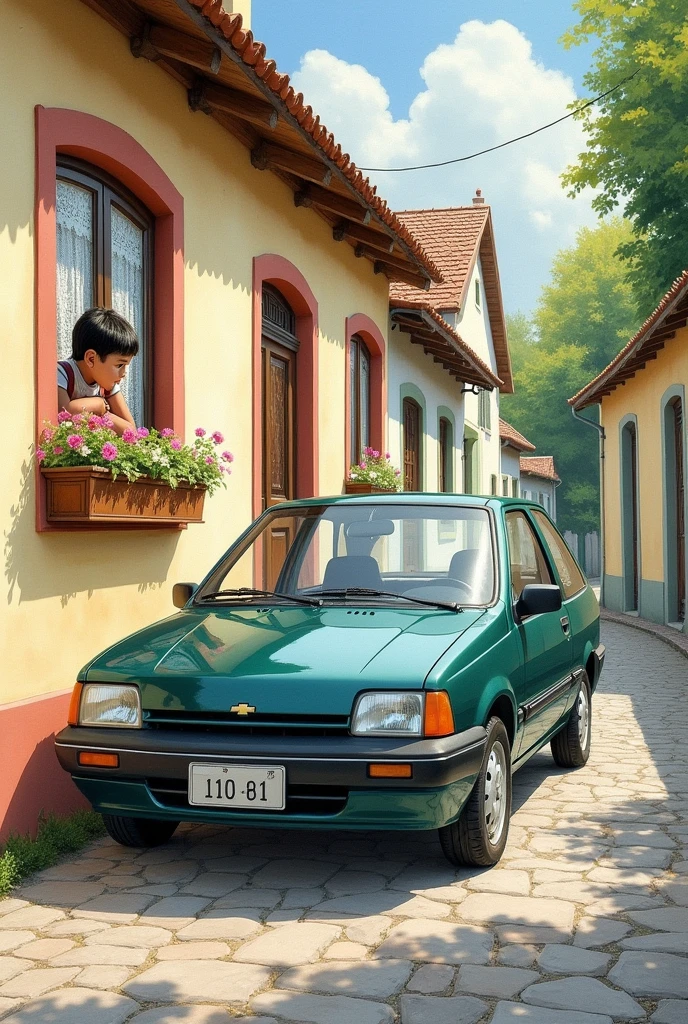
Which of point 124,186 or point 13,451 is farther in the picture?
point 124,186

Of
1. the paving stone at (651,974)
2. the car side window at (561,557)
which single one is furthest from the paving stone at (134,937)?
the car side window at (561,557)

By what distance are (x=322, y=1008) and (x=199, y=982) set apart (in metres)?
0.47

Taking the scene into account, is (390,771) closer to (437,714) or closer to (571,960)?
(437,714)

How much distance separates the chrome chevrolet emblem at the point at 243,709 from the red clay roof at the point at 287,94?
391 centimetres

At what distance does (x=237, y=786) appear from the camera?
468 cm

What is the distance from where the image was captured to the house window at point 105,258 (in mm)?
6723

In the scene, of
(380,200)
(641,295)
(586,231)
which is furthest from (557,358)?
(380,200)

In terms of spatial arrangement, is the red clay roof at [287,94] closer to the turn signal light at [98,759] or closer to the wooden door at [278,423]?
the wooden door at [278,423]

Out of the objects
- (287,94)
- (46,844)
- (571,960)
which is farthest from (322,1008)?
(287,94)

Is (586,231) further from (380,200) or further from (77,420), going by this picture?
(77,420)

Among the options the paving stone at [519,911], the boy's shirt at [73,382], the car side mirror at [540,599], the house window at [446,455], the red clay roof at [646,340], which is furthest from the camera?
the house window at [446,455]

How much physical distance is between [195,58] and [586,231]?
2160 inches

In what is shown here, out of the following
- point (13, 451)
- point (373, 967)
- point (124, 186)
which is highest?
point (124, 186)

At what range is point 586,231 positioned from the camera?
194ft
